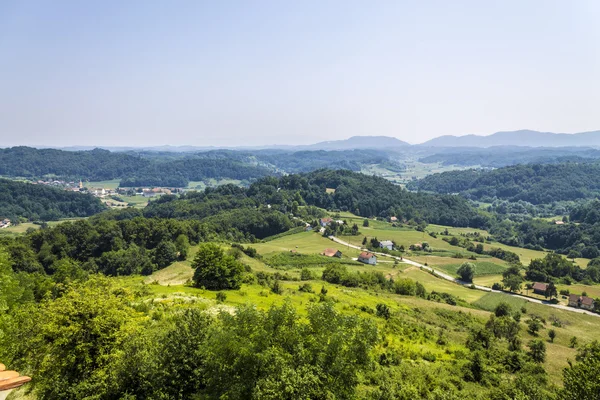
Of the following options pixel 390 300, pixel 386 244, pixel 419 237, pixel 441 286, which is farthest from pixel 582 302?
pixel 419 237

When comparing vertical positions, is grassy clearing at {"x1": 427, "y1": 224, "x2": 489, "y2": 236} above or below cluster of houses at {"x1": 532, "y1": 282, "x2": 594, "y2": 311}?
below

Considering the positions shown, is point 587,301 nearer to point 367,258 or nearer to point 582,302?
point 582,302

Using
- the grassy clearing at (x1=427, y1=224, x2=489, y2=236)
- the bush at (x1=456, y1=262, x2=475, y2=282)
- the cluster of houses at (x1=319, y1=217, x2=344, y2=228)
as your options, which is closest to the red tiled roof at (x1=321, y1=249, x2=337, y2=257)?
the bush at (x1=456, y1=262, x2=475, y2=282)

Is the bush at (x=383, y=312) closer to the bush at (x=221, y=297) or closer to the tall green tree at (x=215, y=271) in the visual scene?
the tall green tree at (x=215, y=271)

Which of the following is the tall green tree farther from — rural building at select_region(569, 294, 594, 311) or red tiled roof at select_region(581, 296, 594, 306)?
red tiled roof at select_region(581, 296, 594, 306)

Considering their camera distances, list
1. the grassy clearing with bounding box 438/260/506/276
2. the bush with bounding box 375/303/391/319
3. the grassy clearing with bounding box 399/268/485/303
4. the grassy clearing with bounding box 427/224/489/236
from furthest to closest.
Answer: the grassy clearing with bounding box 427/224/489/236
the grassy clearing with bounding box 438/260/506/276
the grassy clearing with bounding box 399/268/485/303
the bush with bounding box 375/303/391/319

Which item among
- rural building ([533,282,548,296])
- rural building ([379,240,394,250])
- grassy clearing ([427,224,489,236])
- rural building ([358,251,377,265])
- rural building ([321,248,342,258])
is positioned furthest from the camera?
grassy clearing ([427,224,489,236])

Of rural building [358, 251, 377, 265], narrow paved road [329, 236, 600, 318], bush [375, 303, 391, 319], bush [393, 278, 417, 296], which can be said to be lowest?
narrow paved road [329, 236, 600, 318]

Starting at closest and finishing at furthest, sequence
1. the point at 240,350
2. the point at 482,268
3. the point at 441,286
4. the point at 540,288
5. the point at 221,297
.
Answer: the point at 240,350
the point at 221,297
the point at 540,288
the point at 441,286
the point at 482,268
